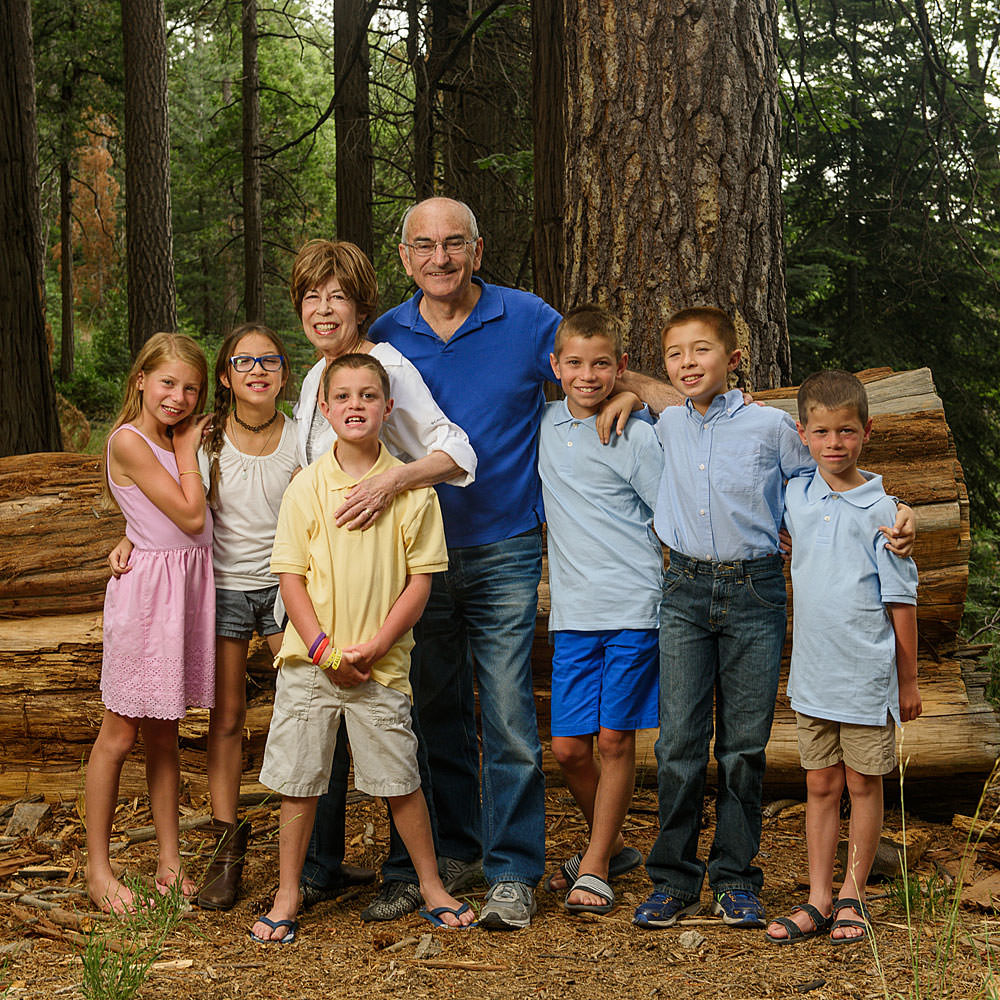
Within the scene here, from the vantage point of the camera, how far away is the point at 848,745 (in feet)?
10.8

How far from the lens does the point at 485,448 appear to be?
12.2ft

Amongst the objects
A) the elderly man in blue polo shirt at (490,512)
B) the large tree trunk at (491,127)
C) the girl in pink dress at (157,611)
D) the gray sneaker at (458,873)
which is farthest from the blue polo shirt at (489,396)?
the large tree trunk at (491,127)

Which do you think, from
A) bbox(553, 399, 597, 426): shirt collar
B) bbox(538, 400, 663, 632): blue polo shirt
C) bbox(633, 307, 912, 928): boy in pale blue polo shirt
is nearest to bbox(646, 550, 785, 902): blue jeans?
bbox(633, 307, 912, 928): boy in pale blue polo shirt

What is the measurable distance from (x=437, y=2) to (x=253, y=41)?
8.81m

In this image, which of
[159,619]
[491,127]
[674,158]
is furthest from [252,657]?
[491,127]

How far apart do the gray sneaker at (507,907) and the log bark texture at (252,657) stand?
4.15 feet

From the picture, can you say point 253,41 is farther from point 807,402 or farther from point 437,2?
point 807,402

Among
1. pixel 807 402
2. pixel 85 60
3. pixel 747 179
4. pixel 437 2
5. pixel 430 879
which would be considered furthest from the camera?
pixel 85 60

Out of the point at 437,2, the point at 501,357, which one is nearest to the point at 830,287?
the point at 437,2

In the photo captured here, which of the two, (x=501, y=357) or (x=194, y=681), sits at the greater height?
(x=501, y=357)

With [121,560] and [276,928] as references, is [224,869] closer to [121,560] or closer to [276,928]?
[276,928]

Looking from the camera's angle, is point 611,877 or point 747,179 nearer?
point 611,877

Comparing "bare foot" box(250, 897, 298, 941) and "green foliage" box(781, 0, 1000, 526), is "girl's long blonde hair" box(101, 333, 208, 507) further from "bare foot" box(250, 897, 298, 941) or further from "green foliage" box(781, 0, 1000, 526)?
"green foliage" box(781, 0, 1000, 526)

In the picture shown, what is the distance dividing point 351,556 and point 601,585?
869 millimetres
